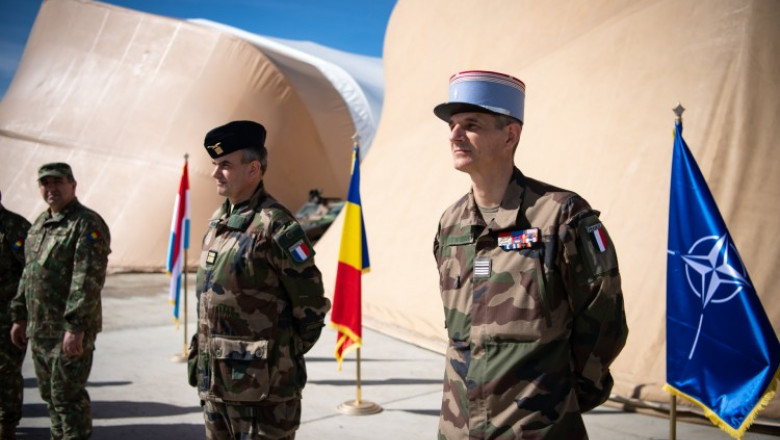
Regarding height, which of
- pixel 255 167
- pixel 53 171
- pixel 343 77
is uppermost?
pixel 343 77

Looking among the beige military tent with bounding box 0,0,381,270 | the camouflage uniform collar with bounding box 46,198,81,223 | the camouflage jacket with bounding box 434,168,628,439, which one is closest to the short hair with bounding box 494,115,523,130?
the camouflage jacket with bounding box 434,168,628,439

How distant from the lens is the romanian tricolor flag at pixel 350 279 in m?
5.22

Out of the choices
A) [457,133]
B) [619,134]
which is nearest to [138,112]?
[619,134]

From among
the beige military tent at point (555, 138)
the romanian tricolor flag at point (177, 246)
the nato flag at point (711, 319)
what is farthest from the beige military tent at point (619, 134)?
the romanian tricolor flag at point (177, 246)

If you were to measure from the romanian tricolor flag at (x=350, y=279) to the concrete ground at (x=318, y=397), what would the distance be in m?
0.51

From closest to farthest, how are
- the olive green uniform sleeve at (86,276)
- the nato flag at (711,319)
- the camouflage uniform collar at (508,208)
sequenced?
the camouflage uniform collar at (508,208), the nato flag at (711,319), the olive green uniform sleeve at (86,276)

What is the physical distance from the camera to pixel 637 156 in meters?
5.86

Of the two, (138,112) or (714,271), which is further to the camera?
(138,112)

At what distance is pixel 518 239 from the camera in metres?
1.98

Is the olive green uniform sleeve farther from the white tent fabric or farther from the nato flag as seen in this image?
the white tent fabric

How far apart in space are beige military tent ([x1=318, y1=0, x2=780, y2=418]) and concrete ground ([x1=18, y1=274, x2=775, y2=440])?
0.40 metres

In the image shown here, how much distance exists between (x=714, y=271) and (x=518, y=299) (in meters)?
1.95

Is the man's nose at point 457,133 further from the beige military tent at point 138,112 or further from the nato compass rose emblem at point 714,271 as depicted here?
the beige military tent at point 138,112

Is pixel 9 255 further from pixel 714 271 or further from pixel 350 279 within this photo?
pixel 714 271
